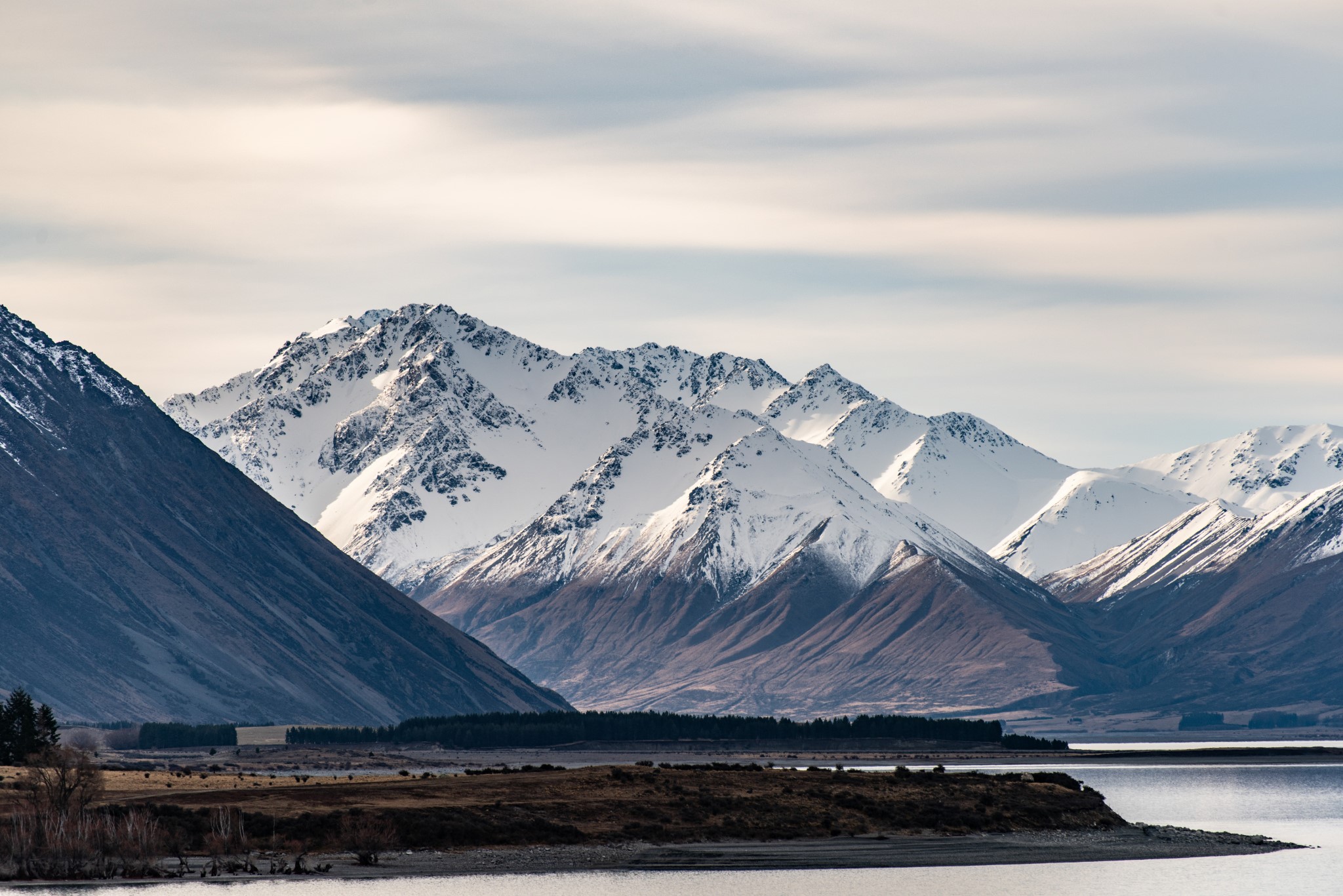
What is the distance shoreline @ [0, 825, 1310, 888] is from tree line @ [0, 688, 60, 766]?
207ft

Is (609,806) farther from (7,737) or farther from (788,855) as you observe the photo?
(7,737)

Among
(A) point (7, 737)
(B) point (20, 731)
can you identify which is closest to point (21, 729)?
(B) point (20, 731)

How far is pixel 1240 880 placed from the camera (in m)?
123

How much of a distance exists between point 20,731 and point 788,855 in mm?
85608

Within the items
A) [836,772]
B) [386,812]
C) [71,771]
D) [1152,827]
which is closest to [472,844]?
[386,812]

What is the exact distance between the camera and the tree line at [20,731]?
6998 inches

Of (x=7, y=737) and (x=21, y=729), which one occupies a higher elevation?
(x=21, y=729)

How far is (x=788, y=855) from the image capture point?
443 feet

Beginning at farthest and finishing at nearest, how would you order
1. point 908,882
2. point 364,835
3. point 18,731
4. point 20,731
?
point 18,731
point 20,731
point 364,835
point 908,882

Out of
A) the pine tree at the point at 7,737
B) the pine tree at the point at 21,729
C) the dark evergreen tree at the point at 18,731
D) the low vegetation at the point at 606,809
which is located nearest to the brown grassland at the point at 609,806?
the low vegetation at the point at 606,809

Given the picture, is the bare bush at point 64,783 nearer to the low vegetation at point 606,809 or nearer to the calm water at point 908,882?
the low vegetation at point 606,809

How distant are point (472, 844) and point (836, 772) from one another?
5072 centimetres

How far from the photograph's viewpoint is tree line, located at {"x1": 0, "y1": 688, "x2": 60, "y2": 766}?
17775cm

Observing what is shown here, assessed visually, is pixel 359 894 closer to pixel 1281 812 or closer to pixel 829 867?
pixel 829 867
